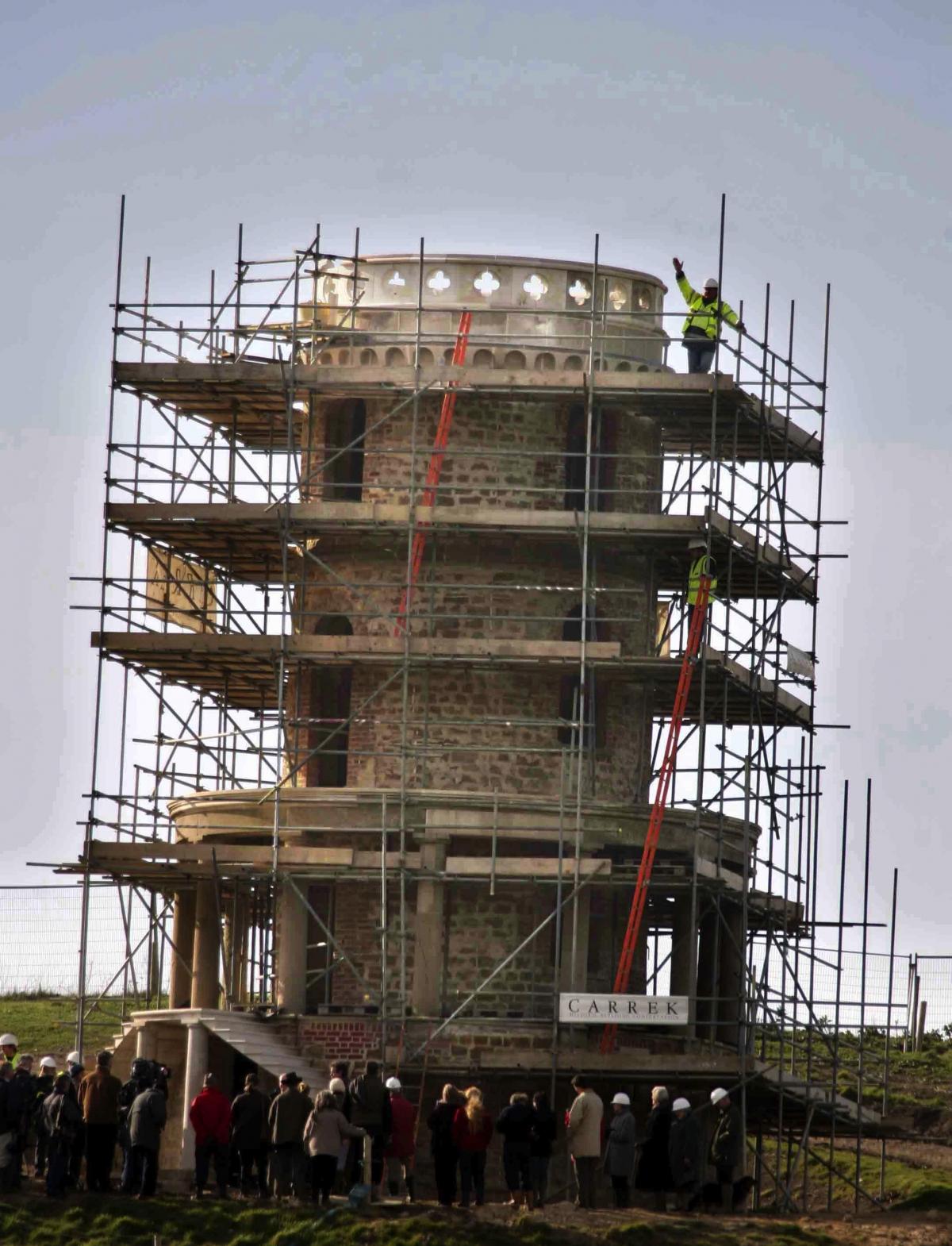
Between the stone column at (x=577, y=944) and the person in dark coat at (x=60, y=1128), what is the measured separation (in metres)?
10.8

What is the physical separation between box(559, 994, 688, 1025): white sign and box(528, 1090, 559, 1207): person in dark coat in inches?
222

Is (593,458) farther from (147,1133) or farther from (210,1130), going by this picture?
(147,1133)

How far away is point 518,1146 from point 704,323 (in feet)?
50.5

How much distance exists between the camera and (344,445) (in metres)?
58.2

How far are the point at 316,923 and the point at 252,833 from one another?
5.59ft

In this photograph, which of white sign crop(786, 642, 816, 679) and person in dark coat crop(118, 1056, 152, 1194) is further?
white sign crop(786, 642, 816, 679)

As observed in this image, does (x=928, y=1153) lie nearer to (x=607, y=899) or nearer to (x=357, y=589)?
(x=607, y=899)

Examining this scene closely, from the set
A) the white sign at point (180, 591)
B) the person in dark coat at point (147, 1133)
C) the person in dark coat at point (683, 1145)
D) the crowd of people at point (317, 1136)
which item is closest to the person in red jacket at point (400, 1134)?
the crowd of people at point (317, 1136)

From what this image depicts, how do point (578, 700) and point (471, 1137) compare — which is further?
point (578, 700)

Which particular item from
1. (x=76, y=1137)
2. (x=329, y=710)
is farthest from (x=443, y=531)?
(x=76, y=1137)

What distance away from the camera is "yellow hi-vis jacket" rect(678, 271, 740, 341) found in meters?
56.9

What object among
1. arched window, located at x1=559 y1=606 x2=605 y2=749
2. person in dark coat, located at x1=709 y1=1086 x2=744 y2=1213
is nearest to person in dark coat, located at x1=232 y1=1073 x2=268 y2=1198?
person in dark coat, located at x1=709 y1=1086 x2=744 y2=1213

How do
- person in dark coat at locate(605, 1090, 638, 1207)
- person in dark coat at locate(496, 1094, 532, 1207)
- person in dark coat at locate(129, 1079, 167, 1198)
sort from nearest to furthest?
person in dark coat at locate(129, 1079, 167, 1198)
person in dark coat at locate(496, 1094, 532, 1207)
person in dark coat at locate(605, 1090, 638, 1207)

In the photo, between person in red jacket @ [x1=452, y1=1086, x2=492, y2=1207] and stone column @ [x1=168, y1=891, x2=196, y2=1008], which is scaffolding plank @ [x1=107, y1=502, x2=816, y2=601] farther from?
person in red jacket @ [x1=452, y1=1086, x2=492, y2=1207]
